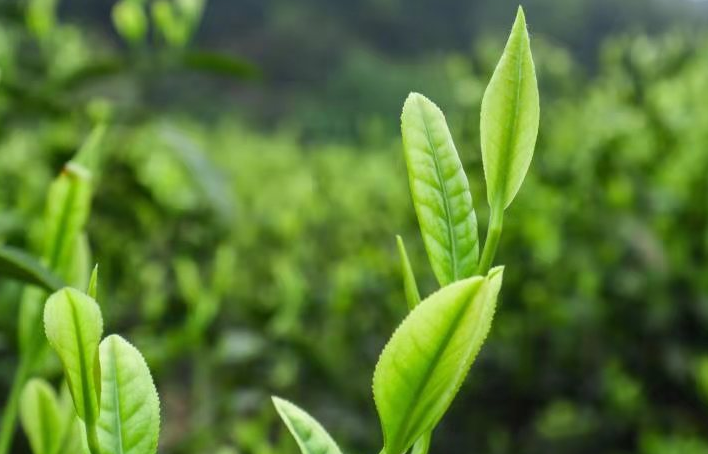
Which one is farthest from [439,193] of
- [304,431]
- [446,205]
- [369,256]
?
[369,256]

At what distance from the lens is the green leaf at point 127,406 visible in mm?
386

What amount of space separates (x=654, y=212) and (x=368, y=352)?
791mm

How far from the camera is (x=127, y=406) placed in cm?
39

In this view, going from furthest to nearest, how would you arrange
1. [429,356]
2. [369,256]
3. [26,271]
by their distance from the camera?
[369,256] → [26,271] → [429,356]

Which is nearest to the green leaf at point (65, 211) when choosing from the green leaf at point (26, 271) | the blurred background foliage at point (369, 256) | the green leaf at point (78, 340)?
the green leaf at point (26, 271)

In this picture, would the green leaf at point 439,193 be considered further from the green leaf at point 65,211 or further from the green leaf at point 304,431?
the green leaf at point 65,211

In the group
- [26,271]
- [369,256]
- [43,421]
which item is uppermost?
[26,271]

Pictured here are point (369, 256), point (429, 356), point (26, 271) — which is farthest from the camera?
point (369, 256)

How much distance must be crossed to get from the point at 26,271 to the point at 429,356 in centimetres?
23

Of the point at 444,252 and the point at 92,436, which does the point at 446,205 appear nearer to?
the point at 444,252

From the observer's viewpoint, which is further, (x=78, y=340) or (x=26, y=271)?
(x=26, y=271)

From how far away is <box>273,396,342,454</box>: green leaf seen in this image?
419 mm

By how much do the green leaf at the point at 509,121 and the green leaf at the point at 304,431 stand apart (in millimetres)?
121

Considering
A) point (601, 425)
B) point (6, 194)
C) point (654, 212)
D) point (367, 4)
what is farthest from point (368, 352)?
point (367, 4)
